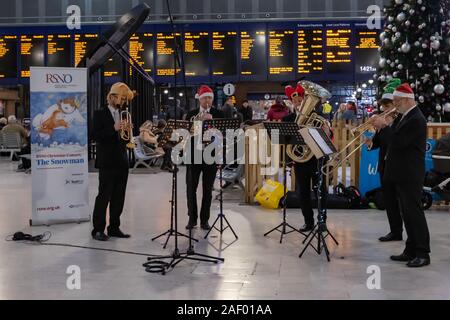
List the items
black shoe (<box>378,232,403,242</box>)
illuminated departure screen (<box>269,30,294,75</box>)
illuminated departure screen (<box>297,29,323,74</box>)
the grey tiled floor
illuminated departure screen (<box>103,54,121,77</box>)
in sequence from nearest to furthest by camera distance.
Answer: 1. the grey tiled floor
2. black shoe (<box>378,232,403,242</box>)
3. illuminated departure screen (<box>297,29,323,74</box>)
4. illuminated departure screen (<box>269,30,294,75</box>)
5. illuminated departure screen (<box>103,54,121,77</box>)

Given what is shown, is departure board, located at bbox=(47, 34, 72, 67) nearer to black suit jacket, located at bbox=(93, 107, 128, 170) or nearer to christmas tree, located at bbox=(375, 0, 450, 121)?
christmas tree, located at bbox=(375, 0, 450, 121)

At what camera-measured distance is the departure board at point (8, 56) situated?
18328mm

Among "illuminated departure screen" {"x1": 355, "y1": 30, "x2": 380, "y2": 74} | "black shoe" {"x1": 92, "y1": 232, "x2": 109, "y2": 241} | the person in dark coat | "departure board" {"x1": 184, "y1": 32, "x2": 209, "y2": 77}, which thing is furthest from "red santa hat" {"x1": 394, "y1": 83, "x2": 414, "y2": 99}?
"departure board" {"x1": 184, "y1": 32, "x2": 209, "y2": 77}

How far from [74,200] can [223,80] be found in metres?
10.3

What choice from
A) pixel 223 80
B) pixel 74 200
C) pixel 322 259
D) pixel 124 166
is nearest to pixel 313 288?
pixel 322 259

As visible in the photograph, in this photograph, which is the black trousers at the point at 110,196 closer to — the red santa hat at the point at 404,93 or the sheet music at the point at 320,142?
the sheet music at the point at 320,142

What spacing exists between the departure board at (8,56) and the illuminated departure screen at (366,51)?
10691mm

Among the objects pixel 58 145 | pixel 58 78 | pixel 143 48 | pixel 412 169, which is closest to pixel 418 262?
pixel 412 169

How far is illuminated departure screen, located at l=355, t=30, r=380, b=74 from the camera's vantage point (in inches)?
684

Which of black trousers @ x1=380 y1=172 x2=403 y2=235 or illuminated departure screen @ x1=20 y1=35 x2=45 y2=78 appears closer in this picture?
black trousers @ x1=380 y1=172 x2=403 y2=235

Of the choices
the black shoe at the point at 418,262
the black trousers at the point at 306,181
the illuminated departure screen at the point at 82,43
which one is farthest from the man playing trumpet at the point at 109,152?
the illuminated departure screen at the point at 82,43

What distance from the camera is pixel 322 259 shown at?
6.12 meters

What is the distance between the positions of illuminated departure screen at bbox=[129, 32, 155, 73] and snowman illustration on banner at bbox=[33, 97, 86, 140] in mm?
10079

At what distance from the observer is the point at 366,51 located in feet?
57.2
